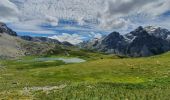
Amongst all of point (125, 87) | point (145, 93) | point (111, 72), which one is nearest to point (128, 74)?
point (111, 72)

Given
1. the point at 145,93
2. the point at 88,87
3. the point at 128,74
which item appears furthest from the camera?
the point at 128,74

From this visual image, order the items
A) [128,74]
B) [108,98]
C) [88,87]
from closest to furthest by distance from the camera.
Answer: [108,98], [88,87], [128,74]

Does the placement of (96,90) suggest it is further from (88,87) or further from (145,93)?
(145,93)

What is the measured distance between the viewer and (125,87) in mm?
75500

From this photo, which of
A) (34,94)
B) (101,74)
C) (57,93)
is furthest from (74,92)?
(101,74)

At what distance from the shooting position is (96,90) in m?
70.0

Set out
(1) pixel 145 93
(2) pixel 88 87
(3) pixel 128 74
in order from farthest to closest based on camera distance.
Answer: (3) pixel 128 74, (2) pixel 88 87, (1) pixel 145 93

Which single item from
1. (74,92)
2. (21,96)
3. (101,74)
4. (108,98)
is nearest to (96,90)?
(74,92)

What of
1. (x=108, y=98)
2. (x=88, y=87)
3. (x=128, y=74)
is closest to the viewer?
(x=108, y=98)

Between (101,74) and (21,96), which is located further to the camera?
(101,74)

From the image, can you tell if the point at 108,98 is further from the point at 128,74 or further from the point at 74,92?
the point at 128,74

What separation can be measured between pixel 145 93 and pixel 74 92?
46.9 feet

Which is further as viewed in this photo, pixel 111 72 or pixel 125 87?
pixel 111 72

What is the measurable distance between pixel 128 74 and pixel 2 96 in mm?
73965
